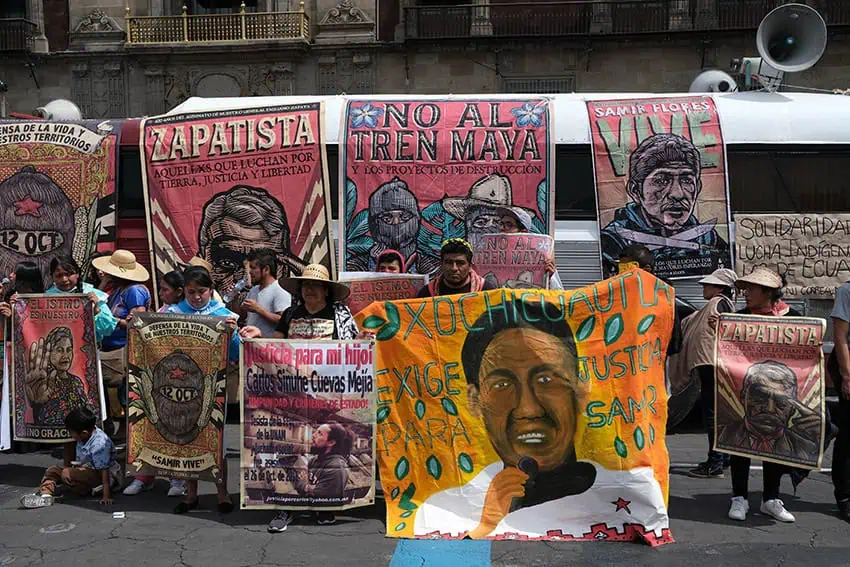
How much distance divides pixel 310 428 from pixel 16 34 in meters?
21.5

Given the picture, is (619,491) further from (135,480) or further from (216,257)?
(216,257)

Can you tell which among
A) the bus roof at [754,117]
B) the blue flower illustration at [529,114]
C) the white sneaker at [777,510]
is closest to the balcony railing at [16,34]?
the bus roof at [754,117]

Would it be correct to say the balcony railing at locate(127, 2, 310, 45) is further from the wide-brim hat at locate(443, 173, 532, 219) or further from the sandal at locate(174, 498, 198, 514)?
the sandal at locate(174, 498, 198, 514)

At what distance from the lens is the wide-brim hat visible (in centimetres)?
912

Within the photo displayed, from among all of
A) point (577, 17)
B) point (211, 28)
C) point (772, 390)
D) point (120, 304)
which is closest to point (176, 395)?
point (120, 304)

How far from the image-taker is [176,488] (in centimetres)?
665

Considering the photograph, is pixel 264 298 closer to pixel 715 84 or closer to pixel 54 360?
pixel 54 360

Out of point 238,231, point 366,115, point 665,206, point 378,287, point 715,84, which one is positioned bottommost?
point 378,287

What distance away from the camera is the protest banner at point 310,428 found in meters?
5.91

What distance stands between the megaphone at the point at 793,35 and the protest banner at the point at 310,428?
6.86 meters

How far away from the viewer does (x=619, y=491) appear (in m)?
5.63

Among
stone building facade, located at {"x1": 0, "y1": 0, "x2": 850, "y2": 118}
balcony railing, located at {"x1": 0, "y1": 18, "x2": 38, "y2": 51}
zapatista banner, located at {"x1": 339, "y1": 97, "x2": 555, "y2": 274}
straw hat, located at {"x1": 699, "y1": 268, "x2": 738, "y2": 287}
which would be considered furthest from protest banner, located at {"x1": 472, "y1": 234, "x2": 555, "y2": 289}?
balcony railing, located at {"x1": 0, "y1": 18, "x2": 38, "y2": 51}

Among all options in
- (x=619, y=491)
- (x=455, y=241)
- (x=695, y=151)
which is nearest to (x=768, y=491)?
(x=619, y=491)

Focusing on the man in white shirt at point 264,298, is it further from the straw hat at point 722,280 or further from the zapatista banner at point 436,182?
the straw hat at point 722,280
